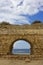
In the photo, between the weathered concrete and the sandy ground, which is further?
the weathered concrete

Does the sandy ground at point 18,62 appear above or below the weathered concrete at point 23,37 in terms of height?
below

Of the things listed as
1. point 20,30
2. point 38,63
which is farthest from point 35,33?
point 38,63

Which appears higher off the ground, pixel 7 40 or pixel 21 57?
pixel 7 40

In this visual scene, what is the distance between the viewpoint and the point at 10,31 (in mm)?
19906

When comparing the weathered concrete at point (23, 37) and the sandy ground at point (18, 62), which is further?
the weathered concrete at point (23, 37)

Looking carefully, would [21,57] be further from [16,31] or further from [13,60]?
[16,31]

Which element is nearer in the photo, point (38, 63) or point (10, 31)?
point (38, 63)

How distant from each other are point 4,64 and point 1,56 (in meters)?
2.13

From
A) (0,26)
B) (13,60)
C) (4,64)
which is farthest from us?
(0,26)

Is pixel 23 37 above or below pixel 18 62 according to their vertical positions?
above

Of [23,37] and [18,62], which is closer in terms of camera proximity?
[18,62]

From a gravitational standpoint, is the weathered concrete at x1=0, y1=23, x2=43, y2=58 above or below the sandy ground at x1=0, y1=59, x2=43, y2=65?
above

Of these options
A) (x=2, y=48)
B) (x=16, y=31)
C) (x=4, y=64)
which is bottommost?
(x=4, y=64)

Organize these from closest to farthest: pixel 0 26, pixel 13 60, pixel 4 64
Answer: pixel 4 64
pixel 13 60
pixel 0 26
